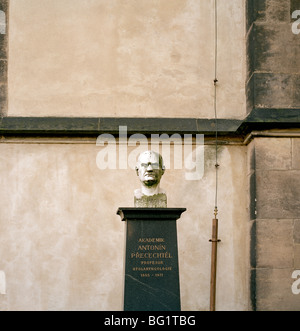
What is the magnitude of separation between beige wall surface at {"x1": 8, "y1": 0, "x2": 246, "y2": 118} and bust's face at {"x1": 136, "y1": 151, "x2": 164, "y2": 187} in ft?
6.60

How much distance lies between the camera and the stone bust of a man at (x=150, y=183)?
30.8 feet

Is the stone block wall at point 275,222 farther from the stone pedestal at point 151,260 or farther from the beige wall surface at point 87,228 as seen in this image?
the stone pedestal at point 151,260

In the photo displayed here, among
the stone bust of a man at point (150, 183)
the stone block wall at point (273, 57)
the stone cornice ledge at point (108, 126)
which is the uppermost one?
the stone block wall at point (273, 57)

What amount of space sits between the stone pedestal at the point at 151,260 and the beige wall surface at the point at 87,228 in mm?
2027

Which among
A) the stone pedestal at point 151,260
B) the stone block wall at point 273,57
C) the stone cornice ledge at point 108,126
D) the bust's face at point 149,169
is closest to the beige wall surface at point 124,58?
the stone cornice ledge at point 108,126

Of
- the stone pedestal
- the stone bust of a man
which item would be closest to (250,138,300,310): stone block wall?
the stone bust of a man

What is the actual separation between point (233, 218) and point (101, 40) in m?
3.15

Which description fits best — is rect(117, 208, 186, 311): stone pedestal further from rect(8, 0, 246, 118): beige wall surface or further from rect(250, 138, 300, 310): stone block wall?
rect(8, 0, 246, 118): beige wall surface

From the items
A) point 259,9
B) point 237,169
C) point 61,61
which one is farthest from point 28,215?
point 259,9

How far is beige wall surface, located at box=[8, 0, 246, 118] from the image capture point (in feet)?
37.4

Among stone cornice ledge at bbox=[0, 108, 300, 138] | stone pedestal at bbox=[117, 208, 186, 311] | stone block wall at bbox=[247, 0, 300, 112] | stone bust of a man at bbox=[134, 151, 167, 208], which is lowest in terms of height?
stone pedestal at bbox=[117, 208, 186, 311]

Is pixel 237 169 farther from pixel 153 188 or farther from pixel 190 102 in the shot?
pixel 153 188

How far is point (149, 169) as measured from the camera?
9383mm

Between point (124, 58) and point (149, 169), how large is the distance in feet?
8.73
